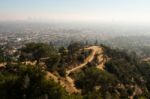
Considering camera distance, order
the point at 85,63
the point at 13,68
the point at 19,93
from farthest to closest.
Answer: the point at 85,63, the point at 13,68, the point at 19,93

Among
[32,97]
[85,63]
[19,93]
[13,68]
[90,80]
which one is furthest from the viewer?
[85,63]

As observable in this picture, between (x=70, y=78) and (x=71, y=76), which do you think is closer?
(x=70, y=78)

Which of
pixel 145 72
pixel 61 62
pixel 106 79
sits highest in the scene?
pixel 61 62

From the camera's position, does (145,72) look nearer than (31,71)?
No

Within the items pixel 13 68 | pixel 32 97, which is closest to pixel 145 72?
pixel 13 68

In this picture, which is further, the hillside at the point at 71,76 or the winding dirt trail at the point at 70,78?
the winding dirt trail at the point at 70,78

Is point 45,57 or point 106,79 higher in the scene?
point 45,57

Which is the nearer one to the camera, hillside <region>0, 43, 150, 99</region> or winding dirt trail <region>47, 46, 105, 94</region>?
hillside <region>0, 43, 150, 99</region>

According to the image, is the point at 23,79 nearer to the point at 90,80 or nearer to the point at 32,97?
the point at 32,97
